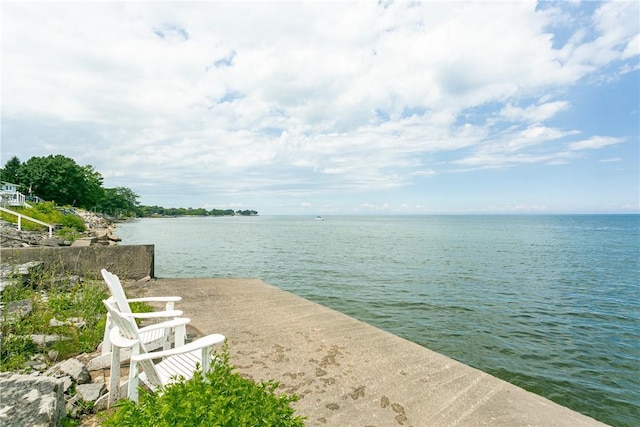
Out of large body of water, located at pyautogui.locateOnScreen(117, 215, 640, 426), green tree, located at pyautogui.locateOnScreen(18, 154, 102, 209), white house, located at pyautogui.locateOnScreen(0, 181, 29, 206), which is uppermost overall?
green tree, located at pyautogui.locateOnScreen(18, 154, 102, 209)

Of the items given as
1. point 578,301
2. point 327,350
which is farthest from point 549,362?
point 578,301

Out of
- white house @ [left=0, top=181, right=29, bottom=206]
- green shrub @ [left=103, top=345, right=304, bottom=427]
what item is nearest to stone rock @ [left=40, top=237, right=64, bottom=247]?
green shrub @ [left=103, top=345, right=304, bottom=427]

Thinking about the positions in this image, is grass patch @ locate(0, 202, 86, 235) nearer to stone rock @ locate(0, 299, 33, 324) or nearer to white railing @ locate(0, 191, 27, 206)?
white railing @ locate(0, 191, 27, 206)

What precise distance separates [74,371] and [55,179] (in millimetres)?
63260

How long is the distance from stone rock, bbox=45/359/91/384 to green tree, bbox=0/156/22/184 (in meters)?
71.8

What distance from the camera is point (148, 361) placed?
270 centimetres

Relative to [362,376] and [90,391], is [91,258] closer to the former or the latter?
[90,391]

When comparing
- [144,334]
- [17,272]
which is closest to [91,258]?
[17,272]

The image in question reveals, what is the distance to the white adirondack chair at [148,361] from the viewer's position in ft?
8.70

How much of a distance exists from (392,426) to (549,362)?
5.73 meters

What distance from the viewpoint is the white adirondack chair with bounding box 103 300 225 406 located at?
104 inches

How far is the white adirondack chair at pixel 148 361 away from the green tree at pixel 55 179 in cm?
6339

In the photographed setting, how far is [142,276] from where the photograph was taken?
8.99m

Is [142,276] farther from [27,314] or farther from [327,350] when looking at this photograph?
[327,350]
